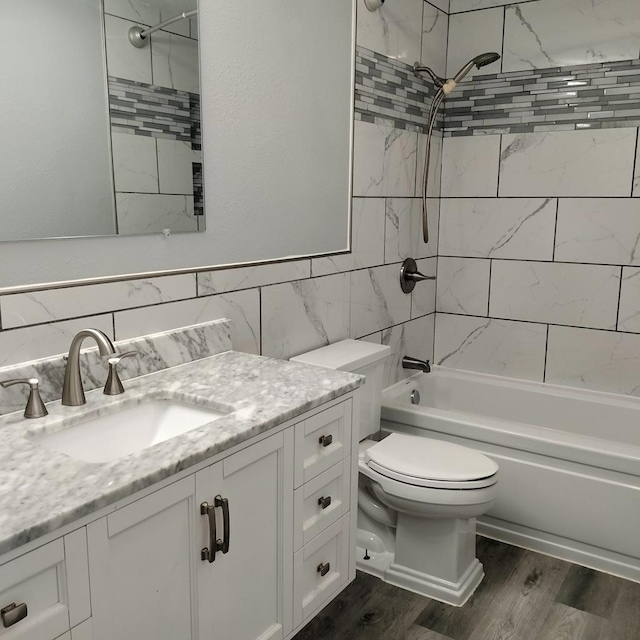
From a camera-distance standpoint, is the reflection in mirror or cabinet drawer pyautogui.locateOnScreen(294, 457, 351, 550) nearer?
the reflection in mirror

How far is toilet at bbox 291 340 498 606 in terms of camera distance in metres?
2.18

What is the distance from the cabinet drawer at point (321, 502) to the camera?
169 cm

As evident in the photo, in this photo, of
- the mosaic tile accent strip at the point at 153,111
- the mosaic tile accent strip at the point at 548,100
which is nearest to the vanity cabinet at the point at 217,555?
the mosaic tile accent strip at the point at 153,111

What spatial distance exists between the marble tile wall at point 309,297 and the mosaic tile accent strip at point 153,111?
0.08 m

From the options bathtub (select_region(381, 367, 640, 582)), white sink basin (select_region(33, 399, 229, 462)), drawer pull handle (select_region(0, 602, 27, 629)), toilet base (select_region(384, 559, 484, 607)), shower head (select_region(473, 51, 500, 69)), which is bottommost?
toilet base (select_region(384, 559, 484, 607))

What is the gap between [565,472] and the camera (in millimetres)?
2471

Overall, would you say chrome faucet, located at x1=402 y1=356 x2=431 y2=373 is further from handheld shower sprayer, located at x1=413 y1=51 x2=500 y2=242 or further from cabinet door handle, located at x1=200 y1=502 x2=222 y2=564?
cabinet door handle, located at x1=200 y1=502 x2=222 y2=564

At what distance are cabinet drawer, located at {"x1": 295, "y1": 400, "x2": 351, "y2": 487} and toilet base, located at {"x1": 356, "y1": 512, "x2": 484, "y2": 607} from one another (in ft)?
2.13

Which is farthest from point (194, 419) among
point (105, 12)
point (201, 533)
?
point (105, 12)

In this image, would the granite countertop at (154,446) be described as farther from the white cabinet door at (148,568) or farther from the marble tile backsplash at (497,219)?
the marble tile backsplash at (497,219)

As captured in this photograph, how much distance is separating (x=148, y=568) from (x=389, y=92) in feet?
7.36

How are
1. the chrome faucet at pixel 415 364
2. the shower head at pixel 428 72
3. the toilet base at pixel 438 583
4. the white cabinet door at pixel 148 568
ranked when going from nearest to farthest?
the white cabinet door at pixel 148 568 < the toilet base at pixel 438 583 < the shower head at pixel 428 72 < the chrome faucet at pixel 415 364

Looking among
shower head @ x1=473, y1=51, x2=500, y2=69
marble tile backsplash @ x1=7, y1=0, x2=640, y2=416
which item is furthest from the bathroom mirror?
shower head @ x1=473, y1=51, x2=500, y2=69

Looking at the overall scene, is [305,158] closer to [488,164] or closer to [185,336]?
[185,336]
